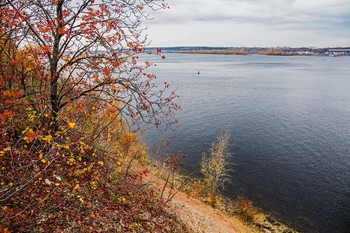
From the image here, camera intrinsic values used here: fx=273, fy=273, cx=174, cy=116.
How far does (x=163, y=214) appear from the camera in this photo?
13242 mm

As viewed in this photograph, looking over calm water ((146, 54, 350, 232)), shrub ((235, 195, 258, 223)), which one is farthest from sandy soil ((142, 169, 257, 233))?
calm water ((146, 54, 350, 232))

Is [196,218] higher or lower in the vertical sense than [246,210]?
higher

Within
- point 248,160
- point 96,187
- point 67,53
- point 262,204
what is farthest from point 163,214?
point 248,160

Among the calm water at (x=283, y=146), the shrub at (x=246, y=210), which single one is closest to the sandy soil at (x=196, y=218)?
the shrub at (x=246, y=210)

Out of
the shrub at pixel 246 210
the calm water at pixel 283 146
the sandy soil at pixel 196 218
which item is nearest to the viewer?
the sandy soil at pixel 196 218

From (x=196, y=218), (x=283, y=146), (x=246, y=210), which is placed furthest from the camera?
(x=283, y=146)

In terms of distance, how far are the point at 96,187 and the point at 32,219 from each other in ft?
12.0

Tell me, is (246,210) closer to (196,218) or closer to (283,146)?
(196,218)

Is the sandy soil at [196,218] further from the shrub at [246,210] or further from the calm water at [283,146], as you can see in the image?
the calm water at [283,146]

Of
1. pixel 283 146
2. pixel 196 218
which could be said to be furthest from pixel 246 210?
pixel 283 146

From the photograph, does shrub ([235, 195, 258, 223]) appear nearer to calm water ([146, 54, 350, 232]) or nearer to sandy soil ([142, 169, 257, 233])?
sandy soil ([142, 169, 257, 233])

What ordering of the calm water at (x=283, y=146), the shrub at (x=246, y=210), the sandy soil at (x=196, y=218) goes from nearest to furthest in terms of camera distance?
the sandy soil at (x=196, y=218)
the shrub at (x=246, y=210)
the calm water at (x=283, y=146)

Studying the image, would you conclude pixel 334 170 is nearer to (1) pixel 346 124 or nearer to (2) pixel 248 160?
(2) pixel 248 160

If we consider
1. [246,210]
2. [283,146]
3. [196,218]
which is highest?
[196,218]
